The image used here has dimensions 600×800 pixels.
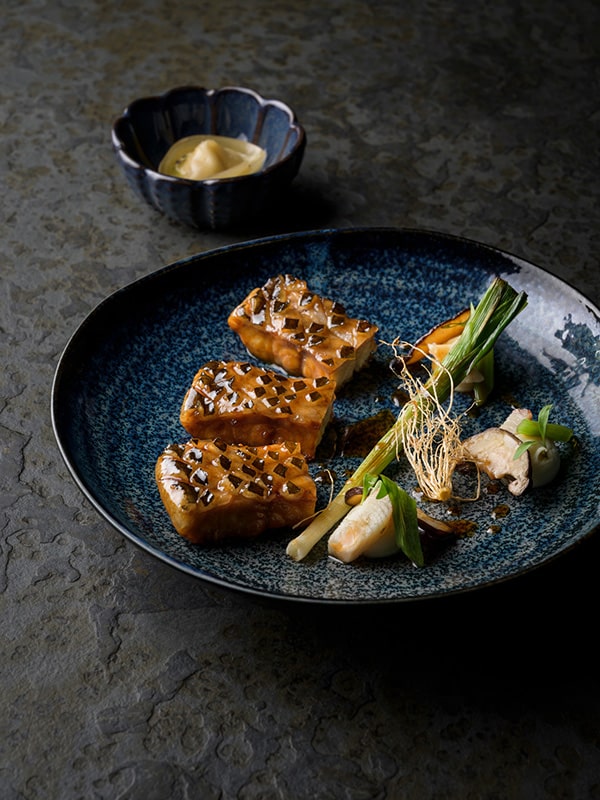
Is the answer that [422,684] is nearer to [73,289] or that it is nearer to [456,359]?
[456,359]

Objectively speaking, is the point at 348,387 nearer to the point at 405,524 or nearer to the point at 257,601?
the point at 405,524

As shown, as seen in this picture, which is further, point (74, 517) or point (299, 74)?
point (299, 74)

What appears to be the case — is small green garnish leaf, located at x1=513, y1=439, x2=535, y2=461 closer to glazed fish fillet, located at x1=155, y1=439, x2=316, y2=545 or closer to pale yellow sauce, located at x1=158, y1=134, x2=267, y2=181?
glazed fish fillet, located at x1=155, y1=439, x2=316, y2=545

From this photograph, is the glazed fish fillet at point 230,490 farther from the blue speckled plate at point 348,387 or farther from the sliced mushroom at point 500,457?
the sliced mushroom at point 500,457

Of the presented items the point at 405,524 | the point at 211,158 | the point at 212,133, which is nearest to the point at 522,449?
the point at 405,524

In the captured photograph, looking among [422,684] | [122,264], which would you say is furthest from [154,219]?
[422,684]

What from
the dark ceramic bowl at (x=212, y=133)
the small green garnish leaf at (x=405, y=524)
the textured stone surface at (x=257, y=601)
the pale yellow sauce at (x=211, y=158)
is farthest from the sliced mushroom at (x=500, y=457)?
the pale yellow sauce at (x=211, y=158)

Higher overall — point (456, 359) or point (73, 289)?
point (456, 359)
